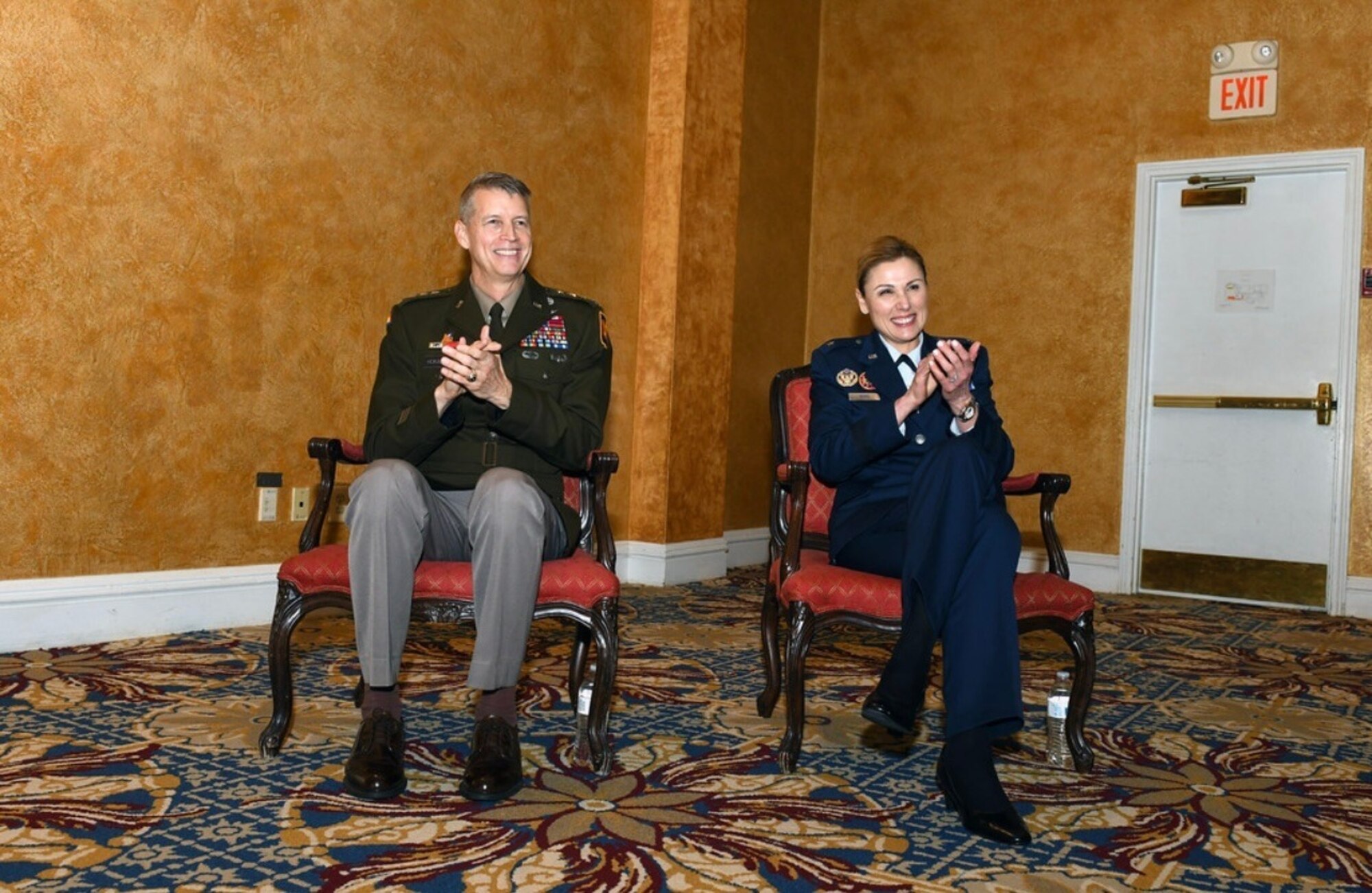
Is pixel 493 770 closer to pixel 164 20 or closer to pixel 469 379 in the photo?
pixel 469 379

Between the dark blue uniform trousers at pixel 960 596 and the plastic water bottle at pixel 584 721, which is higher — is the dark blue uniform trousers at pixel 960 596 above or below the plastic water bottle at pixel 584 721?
above

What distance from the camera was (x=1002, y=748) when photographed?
9.38 feet

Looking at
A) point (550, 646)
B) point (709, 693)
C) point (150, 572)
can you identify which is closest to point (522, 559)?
point (709, 693)

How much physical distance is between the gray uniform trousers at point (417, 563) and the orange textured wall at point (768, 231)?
4043 millimetres

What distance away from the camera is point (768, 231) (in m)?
6.79

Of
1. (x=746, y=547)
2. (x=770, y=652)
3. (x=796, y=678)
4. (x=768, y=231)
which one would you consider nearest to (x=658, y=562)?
(x=746, y=547)

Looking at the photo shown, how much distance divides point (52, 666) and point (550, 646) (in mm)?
1458

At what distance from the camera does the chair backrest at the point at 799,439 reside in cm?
316

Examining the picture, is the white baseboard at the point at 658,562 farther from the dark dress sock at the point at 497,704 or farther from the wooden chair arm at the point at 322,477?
the dark dress sock at the point at 497,704

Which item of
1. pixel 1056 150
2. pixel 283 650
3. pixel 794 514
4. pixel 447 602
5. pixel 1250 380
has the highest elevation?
Answer: pixel 1056 150

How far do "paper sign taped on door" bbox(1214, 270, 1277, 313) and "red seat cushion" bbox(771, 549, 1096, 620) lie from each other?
4016mm

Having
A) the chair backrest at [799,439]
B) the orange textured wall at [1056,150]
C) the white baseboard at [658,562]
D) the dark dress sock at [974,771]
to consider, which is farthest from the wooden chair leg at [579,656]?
the orange textured wall at [1056,150]

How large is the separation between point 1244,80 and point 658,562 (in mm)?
3822

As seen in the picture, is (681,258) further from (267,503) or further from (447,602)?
(447,602)
